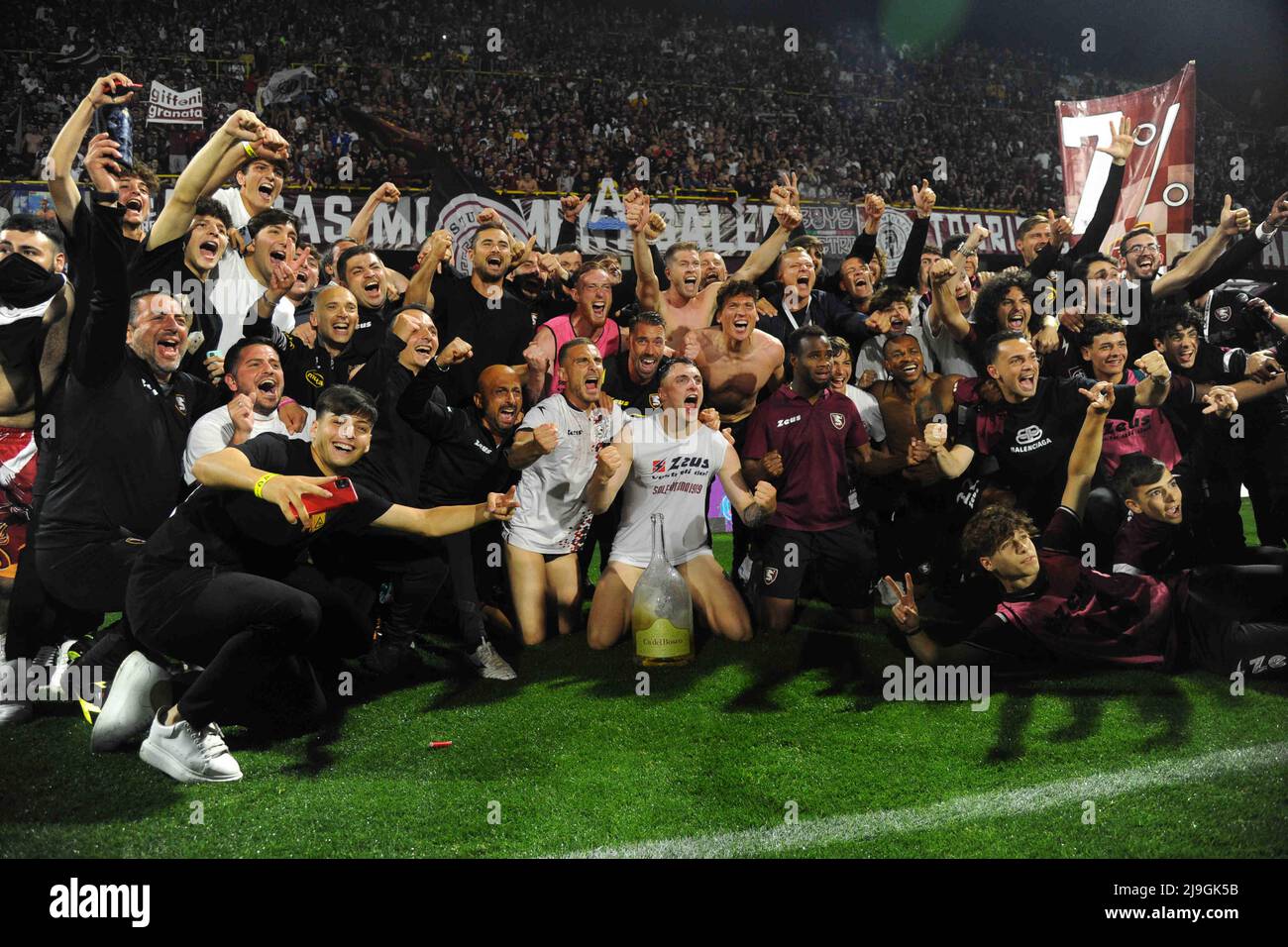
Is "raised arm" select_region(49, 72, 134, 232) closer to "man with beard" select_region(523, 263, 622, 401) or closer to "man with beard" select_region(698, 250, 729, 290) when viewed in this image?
"man with beard" select_region(523, 263, 622, 401)

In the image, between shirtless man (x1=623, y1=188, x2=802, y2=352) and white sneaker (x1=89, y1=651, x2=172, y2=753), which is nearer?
white sneaker (x1=89, y1=651, x2=172, y2=753)

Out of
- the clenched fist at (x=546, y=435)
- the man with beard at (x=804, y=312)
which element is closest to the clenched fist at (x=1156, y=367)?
the man with beard at (x=804, y=312)

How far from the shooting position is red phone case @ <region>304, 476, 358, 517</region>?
3578 mm

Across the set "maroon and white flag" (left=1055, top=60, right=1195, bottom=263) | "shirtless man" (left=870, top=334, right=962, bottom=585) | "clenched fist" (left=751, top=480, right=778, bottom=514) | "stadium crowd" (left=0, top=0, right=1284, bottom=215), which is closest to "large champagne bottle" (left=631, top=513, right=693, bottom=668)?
"clenched fist" (left=751, top=480, right=778, bottom=514)

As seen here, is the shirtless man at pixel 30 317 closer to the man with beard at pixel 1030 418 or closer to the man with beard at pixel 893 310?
the man with beard at pixel 893 310

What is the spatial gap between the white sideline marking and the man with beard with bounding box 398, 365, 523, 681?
1.56m

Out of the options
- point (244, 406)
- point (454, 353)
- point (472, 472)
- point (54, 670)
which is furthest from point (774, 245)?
point (54, 670)

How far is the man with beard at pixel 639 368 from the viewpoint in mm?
5133

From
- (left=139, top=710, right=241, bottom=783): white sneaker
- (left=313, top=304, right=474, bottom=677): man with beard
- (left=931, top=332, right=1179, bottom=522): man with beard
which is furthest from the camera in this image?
(left=931, top=332, right=1179, bottom=522): man with beard

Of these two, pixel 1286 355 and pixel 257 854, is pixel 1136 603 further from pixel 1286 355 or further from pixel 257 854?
pixel 257 854

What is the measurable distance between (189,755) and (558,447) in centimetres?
220

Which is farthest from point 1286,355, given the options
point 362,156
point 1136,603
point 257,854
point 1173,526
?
point 362,156

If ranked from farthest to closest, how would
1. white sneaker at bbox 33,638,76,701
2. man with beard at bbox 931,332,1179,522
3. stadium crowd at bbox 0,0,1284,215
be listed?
stadium crowd at bbox 0,0,1284,215 < man with beard at bbox 931,332,1179,522 < white sneaker at bbox 33,638,76,701

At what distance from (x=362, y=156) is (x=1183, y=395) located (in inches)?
435
